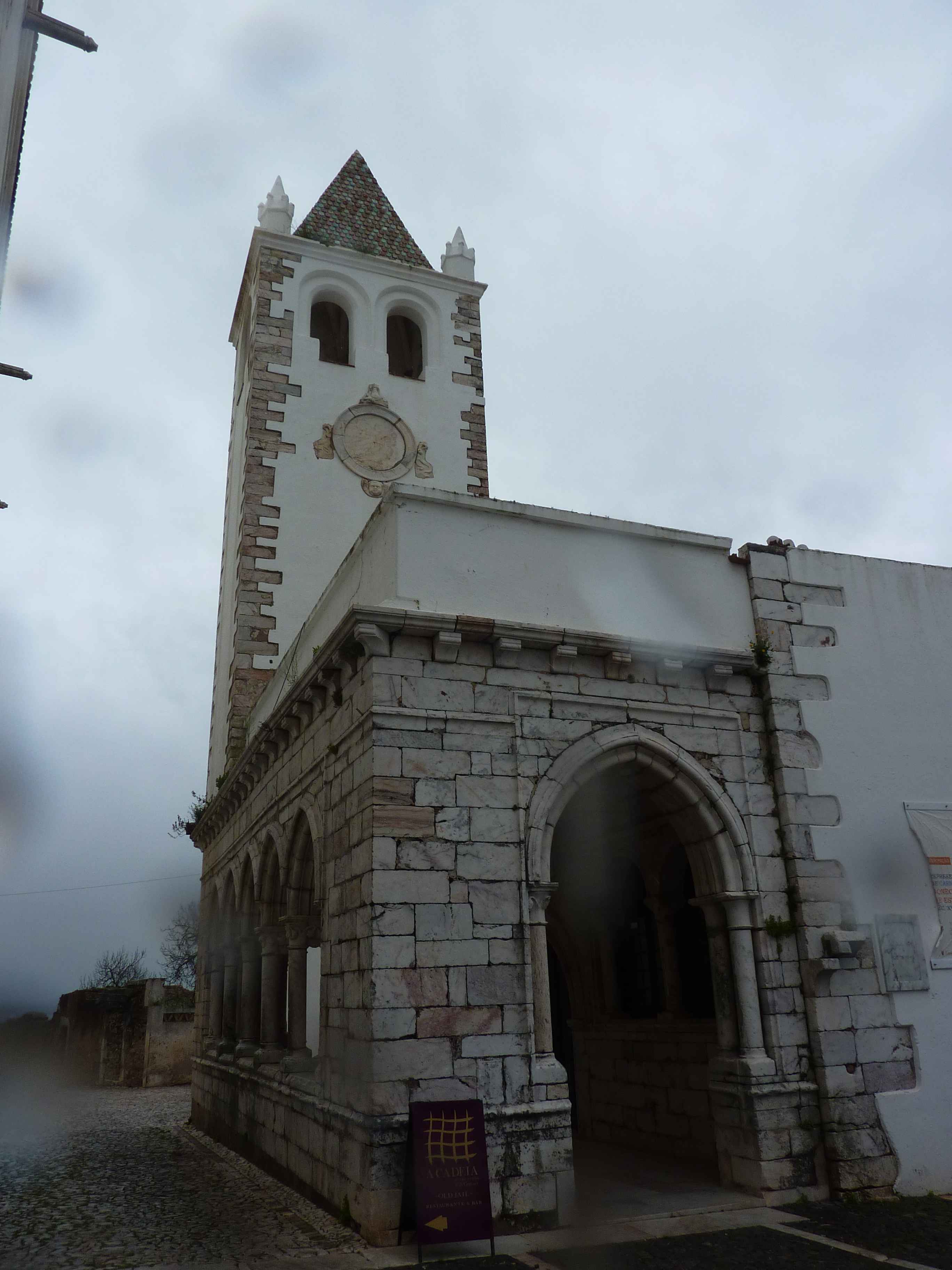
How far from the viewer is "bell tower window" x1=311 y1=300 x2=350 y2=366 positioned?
51.6 feet

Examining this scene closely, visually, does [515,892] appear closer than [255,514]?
Yes

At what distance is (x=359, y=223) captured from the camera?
16.2 meters

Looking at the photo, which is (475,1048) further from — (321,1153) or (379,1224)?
(321,1153)

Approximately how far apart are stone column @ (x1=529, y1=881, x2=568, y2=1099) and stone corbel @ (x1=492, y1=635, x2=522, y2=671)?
5.13 feet

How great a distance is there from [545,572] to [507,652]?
2.81 ft

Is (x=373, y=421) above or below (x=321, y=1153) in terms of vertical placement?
above

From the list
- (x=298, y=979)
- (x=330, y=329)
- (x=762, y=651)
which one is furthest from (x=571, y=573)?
(x=330, y=329)

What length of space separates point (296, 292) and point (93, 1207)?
11.8 metres

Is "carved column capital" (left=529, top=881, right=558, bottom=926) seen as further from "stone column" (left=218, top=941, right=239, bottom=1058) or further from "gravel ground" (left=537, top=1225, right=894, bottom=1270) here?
"stone column" (left=218, top=941, right=239, bottom=1058)

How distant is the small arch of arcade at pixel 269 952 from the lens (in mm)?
8391

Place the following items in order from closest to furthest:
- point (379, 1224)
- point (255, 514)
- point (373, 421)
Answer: point (379, 1224)
point (255, 514)
point (373, 421)

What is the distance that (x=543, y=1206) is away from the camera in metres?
5.92

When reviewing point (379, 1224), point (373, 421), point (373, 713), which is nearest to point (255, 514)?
point (373, 421)

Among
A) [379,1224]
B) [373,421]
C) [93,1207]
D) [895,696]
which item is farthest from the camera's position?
[373,421]
